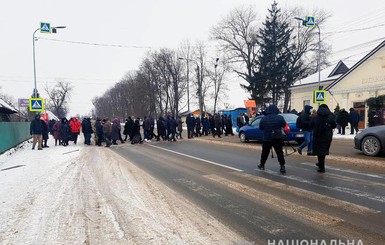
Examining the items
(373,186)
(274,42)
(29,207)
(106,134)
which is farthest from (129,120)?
(274,42)

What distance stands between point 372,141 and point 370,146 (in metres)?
0.18

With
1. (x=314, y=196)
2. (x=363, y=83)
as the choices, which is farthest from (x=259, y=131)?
(x=363, y=83)

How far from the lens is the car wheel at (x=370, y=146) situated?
31.5 ft

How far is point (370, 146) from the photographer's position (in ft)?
32.2

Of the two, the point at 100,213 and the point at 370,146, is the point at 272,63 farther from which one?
the point at 100,213

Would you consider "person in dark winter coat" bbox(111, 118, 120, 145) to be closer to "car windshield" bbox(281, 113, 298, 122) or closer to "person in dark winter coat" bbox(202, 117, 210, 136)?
"person in dark winter coat" bbox(202, 117, 210, 136)

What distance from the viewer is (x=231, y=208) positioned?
479 cm

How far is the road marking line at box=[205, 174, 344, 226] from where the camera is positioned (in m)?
4.17

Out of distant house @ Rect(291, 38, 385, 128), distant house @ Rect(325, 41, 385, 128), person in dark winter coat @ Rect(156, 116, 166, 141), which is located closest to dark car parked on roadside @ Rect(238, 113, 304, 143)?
person in dark winter coat @ Rect(156, 116, 166, 141)

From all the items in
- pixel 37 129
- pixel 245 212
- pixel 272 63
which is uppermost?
pixel 272 63

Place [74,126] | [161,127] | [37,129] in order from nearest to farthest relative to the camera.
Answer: [37,129] → [74,126] → [161,127]

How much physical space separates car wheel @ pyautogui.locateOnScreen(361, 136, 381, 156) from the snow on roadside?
23.9 ft

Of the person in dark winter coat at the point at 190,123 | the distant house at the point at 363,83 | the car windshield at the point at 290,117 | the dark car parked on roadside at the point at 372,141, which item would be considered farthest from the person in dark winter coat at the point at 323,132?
the distant house at the point at 363,83

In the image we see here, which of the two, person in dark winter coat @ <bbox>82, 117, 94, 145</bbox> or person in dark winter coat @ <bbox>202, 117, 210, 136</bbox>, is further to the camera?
person in dark winter coat @ <bbox>202, 117, 210, 136</bbox>
